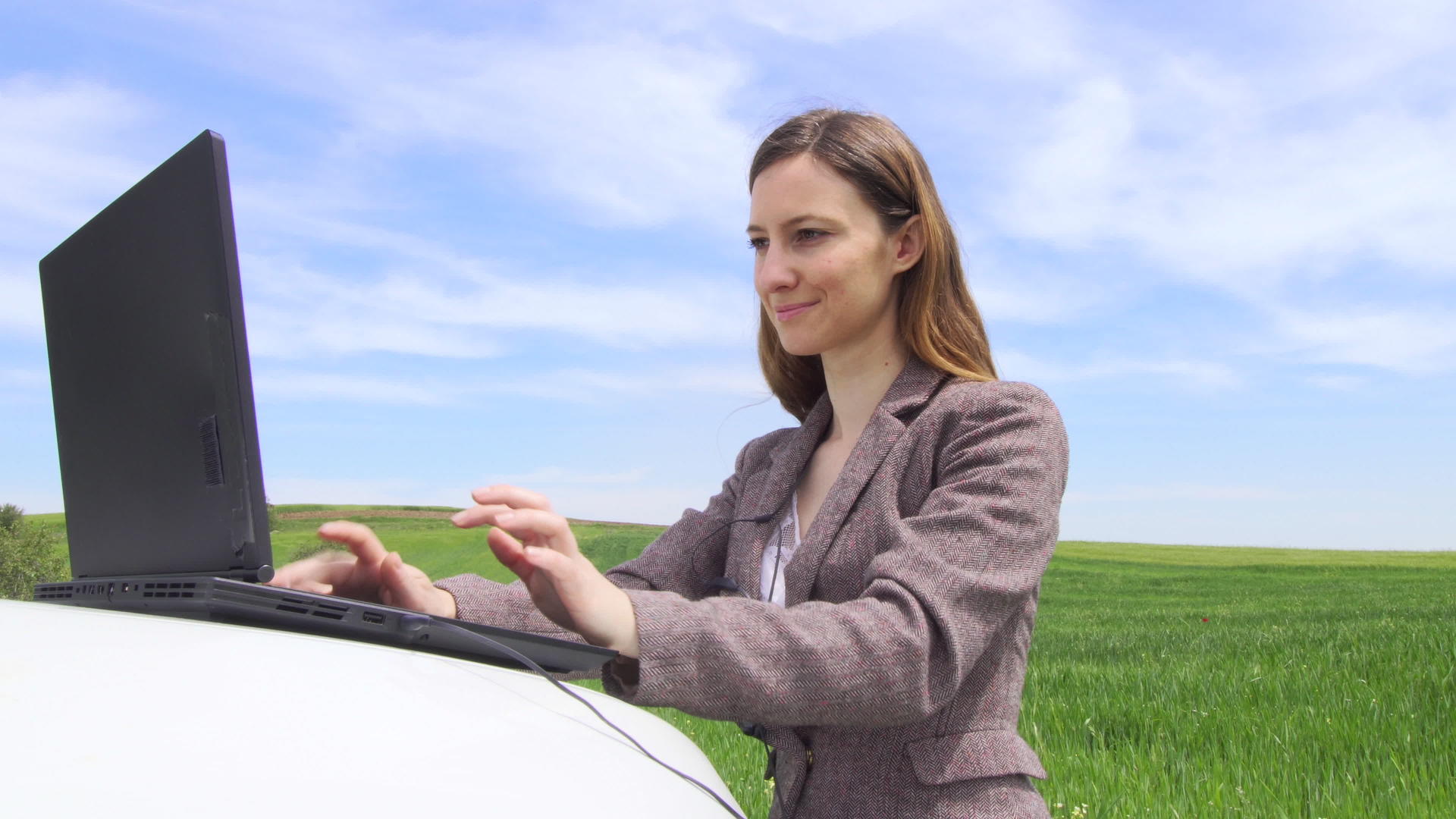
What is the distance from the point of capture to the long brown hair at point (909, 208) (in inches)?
80.7

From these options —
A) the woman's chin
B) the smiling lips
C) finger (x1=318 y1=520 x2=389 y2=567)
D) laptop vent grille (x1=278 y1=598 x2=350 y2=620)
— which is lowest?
laptop vent grille (x1=278 y1=598 x2=350 y2=620)

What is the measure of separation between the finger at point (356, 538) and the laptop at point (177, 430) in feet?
0.41

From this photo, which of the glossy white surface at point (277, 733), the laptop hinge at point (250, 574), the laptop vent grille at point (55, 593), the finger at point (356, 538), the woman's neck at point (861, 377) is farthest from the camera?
the woman's neck at point (861, 377)

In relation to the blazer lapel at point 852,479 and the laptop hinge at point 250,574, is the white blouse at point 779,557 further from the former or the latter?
the laptop hinge at point 250,574

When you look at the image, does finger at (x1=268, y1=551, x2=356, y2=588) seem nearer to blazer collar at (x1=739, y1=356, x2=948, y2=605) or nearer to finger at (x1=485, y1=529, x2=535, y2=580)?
finger at (x1=485, y1=529, x2=535, y2=580)

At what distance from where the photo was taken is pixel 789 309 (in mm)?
2057

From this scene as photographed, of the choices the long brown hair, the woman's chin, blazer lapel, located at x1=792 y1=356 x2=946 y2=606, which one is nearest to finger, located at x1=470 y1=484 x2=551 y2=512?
blazer lapel, located at x1=792 y1=356 x2=946 y2=606

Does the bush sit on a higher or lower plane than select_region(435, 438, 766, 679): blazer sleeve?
higher

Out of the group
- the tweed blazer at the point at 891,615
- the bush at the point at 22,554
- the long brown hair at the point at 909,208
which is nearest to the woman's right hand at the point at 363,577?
the tweed blazer at the point at 891,615

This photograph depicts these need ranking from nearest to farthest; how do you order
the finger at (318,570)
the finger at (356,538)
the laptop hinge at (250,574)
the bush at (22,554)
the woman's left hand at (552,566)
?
the woman's left hand at (552,566) < the laptop hinge at (250,574) < the finger at (356,538) < the finger at (318,570) < the bush at (22,554)

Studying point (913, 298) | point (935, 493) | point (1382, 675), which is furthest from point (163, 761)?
point (1382, 675)

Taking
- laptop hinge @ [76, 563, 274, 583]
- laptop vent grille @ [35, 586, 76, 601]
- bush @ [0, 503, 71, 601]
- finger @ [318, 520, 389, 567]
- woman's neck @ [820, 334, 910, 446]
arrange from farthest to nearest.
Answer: bush @ [0, 503, 71, 601] < woman's neck @ [820, 334, 910, 446] < laptop vent grille @ [35, 586, 76, 601] < finger @ [318, 520, 389, 567] < laptop hinge @ [76, 563, 274, 583]

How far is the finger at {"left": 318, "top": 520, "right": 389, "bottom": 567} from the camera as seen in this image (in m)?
1.60

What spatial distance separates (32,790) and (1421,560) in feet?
160
